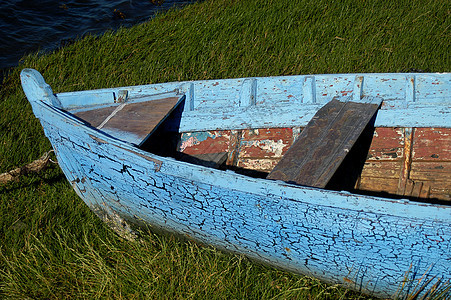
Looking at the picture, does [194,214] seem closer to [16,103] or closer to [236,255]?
[236,255]

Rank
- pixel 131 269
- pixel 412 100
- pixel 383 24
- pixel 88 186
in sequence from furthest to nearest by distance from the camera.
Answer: pixel 383 24
pixel 412 100
pixel 88 186
pixel 131 269

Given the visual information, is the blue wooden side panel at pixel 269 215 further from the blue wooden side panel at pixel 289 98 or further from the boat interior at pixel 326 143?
the blue wooden side panel at pixel 289 98

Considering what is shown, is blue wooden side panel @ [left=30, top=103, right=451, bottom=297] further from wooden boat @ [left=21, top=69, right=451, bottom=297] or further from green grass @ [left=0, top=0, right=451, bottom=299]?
green grass @ [left=0, top=0, right=451, bottom=299]

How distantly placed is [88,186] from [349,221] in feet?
5.83

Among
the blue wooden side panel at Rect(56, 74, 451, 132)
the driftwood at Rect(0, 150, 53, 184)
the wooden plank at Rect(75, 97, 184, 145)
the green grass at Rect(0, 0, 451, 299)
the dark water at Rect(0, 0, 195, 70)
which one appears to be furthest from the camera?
the dark water at Rect(0, 0, 195, 70)

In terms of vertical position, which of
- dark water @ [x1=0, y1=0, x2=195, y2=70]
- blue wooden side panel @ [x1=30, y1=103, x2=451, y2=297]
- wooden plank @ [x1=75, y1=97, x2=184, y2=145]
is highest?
dark water @ [x1=0, y1=0, x2=195, y2=70]

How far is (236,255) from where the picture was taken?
293cm

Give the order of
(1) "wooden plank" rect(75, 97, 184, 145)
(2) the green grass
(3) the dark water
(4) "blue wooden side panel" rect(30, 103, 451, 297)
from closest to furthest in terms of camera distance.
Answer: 1. (4) "blue wooden side panel" rect(30, 103, 451, 297)
2. (2) the green grass
3. (1) "wooden plank" rect(75, 97, 184, 145)
4. (3) the dark water

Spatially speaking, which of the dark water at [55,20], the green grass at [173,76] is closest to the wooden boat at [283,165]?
the green grass at [173,76]

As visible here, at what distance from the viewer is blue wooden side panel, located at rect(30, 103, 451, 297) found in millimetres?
2334

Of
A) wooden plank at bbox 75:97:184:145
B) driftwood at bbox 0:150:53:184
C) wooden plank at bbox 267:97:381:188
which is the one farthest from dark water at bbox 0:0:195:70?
wooden plank at bbox 267:97:381:188

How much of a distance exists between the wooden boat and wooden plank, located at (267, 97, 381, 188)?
11 mm

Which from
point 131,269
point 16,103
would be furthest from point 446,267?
point 16,103

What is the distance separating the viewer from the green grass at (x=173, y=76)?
2762 millimetres
